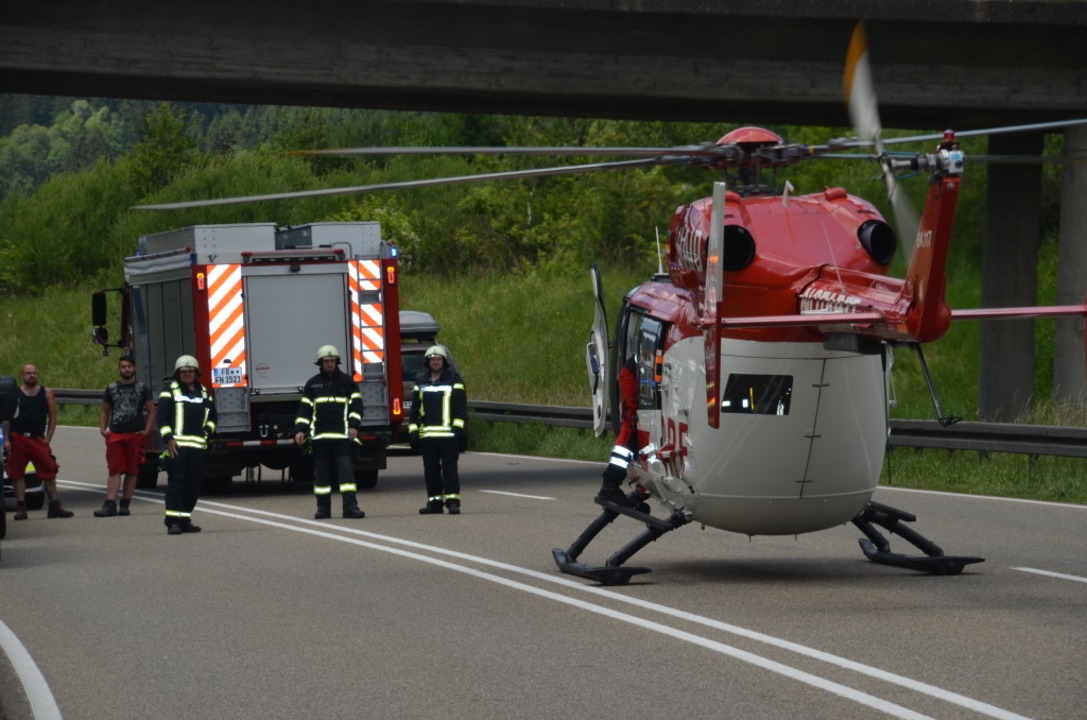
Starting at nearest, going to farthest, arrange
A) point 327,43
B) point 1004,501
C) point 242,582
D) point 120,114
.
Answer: point 242,582 < point 1004,501 < point 327,43 < point 120,114

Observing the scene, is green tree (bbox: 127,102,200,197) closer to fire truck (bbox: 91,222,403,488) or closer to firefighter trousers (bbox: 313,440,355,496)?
fire truck (bbox: 91,222,403,488)

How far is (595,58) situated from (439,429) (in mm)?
6122

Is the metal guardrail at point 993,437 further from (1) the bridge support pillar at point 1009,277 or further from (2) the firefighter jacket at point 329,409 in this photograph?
(2) the firefighter jacket at point 329,409

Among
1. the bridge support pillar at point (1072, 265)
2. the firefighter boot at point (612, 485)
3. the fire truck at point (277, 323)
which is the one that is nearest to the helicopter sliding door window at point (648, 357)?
the firefighter boot at point (612, 485)

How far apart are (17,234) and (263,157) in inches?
392

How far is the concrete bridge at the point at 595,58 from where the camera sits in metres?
20.5

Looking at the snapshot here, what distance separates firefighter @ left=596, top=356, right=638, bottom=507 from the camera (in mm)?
12234

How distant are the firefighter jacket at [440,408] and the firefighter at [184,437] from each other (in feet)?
7.61

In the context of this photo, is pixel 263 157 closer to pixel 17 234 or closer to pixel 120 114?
pixel 17 234

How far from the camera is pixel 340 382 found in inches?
718

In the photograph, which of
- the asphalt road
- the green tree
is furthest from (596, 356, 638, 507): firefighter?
the green tree

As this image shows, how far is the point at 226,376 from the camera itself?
2058 cm

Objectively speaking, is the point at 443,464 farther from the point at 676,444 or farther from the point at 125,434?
the point at 676,444

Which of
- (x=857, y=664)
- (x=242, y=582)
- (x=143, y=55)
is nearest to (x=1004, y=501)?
(x=242, y=582)
